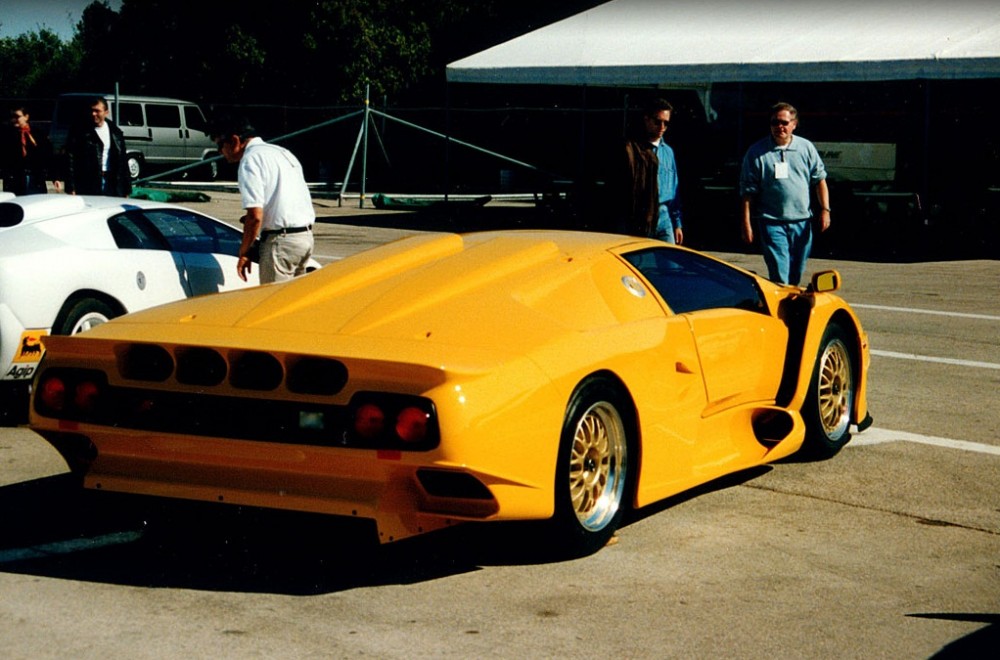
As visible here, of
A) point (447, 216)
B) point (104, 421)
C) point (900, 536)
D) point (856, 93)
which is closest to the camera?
point (104, 421)

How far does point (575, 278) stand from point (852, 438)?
269cm

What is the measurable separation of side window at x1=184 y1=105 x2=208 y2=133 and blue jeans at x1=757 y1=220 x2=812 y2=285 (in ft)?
88.3

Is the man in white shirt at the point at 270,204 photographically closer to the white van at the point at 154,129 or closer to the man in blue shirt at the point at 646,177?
the man in blue shirt at the point at 646,177

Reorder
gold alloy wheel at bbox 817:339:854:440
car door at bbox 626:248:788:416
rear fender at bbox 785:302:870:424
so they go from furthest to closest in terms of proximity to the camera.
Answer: gold alloy wheel at bbox 817:339:854:440 → rear fender at bbox 785:302:870:424 → car door at bbox 626:248:788:416

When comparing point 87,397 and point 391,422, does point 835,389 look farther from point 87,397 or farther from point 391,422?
point 87,397

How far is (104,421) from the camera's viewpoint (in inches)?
219

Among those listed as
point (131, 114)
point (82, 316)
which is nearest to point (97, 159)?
point (82, 316)

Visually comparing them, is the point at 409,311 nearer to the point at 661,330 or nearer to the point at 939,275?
the point at 661,330

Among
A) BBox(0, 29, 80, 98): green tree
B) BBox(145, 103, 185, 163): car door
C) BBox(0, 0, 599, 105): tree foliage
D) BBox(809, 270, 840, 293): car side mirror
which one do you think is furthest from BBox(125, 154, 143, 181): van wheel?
BBox(0, 29, 80, 98): green tree

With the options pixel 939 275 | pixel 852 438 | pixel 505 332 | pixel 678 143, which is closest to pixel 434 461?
pixel 505 332

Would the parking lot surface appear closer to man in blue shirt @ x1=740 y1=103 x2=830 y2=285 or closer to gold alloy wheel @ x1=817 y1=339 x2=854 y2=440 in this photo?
gold alloy wheel @ x1=817 y1=339 x2=854 y2=440

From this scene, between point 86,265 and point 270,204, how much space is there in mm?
1128

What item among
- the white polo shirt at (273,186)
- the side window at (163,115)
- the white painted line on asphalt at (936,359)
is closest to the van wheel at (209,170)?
the side window at (163,115)

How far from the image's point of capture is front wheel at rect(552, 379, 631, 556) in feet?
18.1
